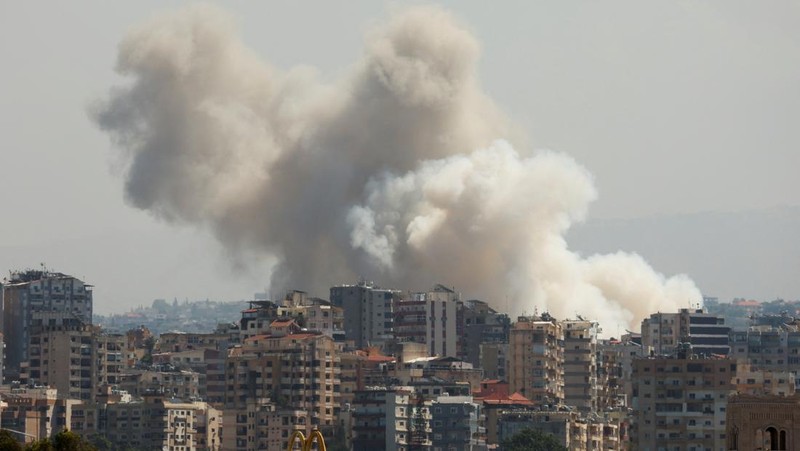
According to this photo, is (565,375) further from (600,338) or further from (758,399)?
(758,399)

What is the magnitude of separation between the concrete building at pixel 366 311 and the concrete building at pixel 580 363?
14.2m

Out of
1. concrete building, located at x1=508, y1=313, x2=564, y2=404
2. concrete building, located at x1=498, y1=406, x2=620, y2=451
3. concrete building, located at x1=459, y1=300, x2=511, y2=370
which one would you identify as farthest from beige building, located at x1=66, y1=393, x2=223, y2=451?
concrete building, located at x1=459, y1=300, x2=511, y2=370

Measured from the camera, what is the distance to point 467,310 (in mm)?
149250

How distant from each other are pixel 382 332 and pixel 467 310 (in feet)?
14.6

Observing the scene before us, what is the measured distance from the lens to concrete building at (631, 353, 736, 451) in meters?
98.9

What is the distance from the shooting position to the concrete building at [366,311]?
484 feet

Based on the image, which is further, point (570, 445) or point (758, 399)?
point (570, 445)

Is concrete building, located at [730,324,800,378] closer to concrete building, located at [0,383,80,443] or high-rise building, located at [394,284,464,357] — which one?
high-rise building, located at [394,284,464,357]

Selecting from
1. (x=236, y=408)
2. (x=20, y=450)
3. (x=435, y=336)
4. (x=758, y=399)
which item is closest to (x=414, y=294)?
(x=435, y=336)

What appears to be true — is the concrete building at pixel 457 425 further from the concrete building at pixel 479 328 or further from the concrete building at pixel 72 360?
the concrete building at pixel 479 328

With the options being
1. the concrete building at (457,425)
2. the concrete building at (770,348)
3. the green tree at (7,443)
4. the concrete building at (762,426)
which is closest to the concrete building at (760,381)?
the concrete building at (457,425)

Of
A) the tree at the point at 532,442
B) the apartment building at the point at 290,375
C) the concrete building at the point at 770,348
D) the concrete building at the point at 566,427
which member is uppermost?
the concrete building at the point at 770,348

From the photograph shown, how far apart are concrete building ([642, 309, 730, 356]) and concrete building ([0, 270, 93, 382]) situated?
26.6 metres

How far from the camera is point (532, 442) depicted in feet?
362
